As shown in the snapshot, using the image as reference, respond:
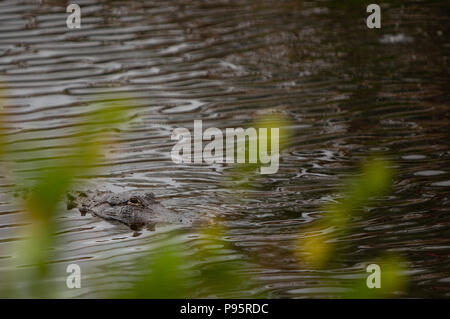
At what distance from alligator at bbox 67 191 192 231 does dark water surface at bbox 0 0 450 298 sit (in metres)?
0.13

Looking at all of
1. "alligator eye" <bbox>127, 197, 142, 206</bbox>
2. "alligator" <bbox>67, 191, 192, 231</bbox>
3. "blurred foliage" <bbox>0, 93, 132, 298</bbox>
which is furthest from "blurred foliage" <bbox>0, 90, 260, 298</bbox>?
"alligator eye" <bbox>127, 197, 142, 206</bbox>

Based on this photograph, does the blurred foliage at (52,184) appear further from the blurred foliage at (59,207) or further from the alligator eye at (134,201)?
the alligator eye at (134,201)

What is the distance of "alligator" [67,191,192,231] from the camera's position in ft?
25.2

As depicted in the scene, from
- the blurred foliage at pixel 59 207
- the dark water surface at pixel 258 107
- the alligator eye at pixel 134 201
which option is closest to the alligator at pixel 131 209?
the alligator eye at pixel 134 201

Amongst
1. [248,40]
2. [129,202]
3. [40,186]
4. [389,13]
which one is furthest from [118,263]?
[389,13]

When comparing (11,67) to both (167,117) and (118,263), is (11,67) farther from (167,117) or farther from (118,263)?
(118,263)

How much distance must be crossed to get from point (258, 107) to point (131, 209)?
375cm

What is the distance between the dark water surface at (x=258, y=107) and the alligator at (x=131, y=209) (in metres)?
0.13

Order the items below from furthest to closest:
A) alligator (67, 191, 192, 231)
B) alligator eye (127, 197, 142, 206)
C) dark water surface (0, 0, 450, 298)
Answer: alligator eye (127, 197, 142, 206), alligator (67, 191, 192, 231), dark water surface (0, 0, 450, 298)

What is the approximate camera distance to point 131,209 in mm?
7824

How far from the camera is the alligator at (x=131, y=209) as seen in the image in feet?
25.2

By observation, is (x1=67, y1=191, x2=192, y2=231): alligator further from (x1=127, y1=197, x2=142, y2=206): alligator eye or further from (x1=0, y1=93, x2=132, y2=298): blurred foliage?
(x1=0, y1=93, x2=132, y2=298): blurred foliage

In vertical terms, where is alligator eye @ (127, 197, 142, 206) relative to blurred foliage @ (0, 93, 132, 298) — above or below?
below

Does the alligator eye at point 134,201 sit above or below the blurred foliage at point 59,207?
below
